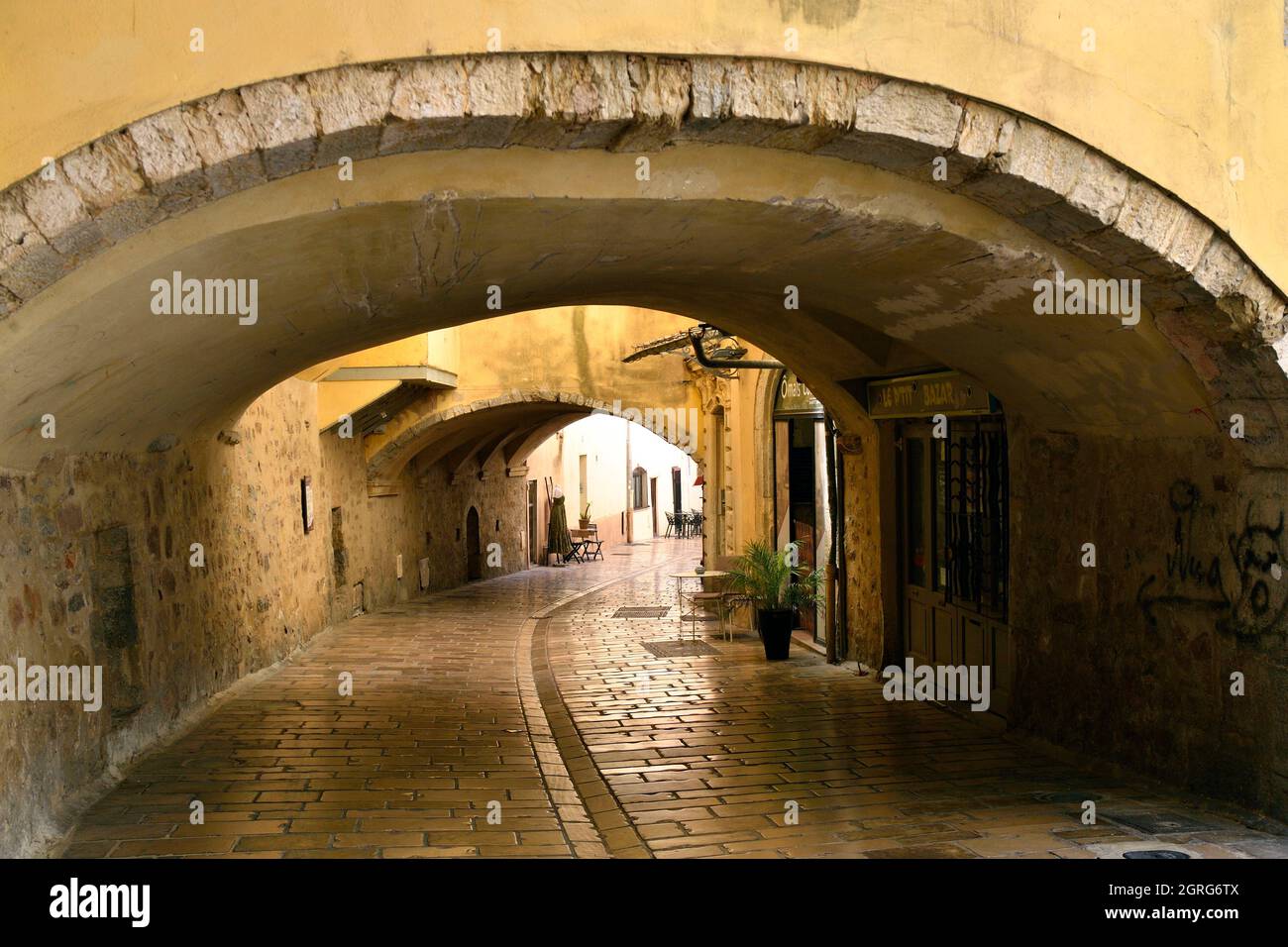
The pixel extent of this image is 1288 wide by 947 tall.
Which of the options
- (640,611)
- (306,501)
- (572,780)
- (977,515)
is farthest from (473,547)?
(572,780)

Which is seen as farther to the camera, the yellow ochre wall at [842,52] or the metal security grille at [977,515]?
the metal security grille at [977,515]

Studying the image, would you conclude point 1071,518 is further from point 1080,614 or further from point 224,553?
point 224,553

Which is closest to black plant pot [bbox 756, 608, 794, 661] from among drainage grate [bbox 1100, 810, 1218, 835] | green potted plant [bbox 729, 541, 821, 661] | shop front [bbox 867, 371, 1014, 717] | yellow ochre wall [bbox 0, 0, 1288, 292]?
green potted plant [bbox 729, 541, 821, 661]

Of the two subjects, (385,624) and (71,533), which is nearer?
(71,533)

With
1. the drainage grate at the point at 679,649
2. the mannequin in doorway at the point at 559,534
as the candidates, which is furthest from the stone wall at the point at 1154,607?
the mannequin in doorway at the point at 559,534

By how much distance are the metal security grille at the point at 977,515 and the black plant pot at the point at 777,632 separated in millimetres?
2601

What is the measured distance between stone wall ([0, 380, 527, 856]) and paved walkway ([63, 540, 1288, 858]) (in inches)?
14.0

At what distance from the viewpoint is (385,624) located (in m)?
15.9

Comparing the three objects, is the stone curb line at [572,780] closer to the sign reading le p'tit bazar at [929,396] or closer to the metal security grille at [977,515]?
the metal security grille at [977,515]

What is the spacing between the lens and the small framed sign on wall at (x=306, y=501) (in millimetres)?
13680

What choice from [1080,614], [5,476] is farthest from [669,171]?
[1080,614]

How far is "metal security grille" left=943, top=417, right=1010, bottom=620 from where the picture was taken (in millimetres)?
8586

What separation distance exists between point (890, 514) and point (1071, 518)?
120 inches

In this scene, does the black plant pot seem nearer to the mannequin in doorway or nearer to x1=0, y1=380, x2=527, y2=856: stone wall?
x1=0, y1=380, x2=527, y2=856: stone wall
